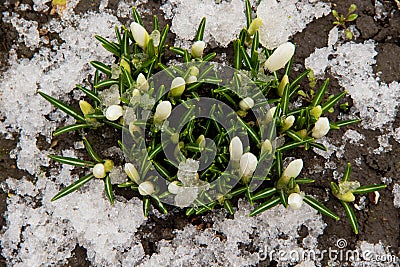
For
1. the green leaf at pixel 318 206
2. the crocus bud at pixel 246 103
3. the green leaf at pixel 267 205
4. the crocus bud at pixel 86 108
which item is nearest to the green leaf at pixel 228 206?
the green leaf at pixel 267 205

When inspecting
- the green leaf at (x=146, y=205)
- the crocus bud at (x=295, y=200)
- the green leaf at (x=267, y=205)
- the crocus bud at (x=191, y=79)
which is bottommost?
the green leaf at (x=146, y=205)

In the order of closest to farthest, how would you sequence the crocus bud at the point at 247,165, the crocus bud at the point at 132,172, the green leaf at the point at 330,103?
the crocus bud at the point at 247,165, the crocus bud at the point at 132,172, the green leaf at the point at 330,103

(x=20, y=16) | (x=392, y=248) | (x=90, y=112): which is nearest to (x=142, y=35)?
(x=90, y=112)

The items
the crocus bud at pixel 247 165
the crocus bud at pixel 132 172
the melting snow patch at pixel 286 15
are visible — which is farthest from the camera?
the melting snow patch at pixel 286 15

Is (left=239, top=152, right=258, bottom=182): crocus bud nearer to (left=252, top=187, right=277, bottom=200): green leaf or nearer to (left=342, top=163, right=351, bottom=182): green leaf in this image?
(left=252, top=187, right=277, bottom=200): green leaf

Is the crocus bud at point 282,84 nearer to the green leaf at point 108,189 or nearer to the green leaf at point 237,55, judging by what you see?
the green leaf at point 237,55

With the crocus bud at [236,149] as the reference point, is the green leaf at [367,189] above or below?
below

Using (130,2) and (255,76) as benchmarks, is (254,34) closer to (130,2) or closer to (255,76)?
(255,76)

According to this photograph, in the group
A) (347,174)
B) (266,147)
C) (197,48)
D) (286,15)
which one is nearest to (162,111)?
(197,48)
